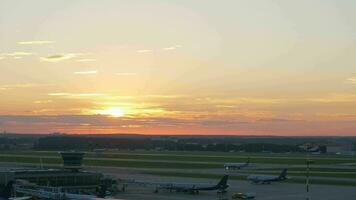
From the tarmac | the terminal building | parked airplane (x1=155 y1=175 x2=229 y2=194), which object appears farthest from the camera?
parked airplane (x1=155 y1=175 x2=229 y2=194)

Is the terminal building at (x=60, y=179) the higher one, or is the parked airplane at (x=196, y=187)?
the terminal building at (x=60, y=179)

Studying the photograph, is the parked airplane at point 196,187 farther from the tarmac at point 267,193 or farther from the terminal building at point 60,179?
the terminal building at point 60,179

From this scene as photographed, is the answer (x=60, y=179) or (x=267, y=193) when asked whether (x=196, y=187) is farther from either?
(x=60, y=179)

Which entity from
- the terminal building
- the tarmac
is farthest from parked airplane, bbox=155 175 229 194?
the terminal building

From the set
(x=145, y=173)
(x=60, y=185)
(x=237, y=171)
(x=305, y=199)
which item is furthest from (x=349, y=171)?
(x=60, y=185)

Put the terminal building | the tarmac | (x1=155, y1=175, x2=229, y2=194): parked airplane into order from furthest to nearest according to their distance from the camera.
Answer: (x1=155, y1=175, x2=229, y2=194): parked airplane
the terminal building
the tarmac

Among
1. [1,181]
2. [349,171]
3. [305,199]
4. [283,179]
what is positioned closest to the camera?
[305,199]

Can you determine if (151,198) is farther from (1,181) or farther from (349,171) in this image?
(349,171)

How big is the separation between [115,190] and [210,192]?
11385 mm

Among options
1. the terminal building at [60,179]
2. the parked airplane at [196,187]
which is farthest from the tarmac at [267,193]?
the terminal building at [60,179]

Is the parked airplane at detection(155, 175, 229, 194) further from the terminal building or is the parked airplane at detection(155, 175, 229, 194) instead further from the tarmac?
the terminal building

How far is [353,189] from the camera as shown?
75.4 metres

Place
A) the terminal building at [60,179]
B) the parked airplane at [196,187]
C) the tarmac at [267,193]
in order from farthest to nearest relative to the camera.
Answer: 1. the parked airplane at [196,187]
2. the terminal building at [60,179]
3. the tarmac at [267,193]

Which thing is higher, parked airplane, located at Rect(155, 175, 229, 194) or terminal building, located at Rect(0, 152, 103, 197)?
terminal building, located at Rect(0, 152, 103, 197)
